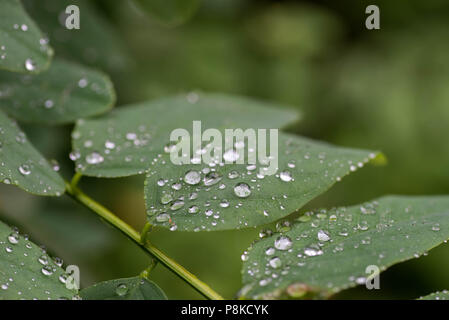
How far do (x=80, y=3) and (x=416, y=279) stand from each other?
197 centimetres

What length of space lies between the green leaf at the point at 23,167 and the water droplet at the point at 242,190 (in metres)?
0.31

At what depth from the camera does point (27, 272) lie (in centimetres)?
66

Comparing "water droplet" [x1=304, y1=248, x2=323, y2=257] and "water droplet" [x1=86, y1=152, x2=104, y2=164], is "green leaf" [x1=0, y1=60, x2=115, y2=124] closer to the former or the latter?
"water droplet" [x1=86, y1=152, x2=104, y2=164]

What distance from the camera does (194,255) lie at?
231cm

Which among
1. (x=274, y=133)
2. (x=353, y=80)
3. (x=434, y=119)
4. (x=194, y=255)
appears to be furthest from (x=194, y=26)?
(x=274, y=133)

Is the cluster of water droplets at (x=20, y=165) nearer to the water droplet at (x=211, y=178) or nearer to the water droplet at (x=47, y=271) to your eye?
the water droplet at (x=47, y=271)

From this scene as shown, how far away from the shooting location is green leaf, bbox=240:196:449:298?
0.62m

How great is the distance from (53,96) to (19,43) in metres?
0.23

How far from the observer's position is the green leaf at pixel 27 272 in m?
0.62

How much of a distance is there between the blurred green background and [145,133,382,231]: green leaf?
0.86 m

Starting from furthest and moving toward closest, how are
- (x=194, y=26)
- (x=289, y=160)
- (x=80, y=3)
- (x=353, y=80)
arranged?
(x=353, y=80)
(x=194, y=26)
(x=80, y=3)
(x=289, y=160)

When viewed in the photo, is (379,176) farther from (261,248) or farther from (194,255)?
(261,248)

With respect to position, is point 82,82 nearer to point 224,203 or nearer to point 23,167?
point 23,167

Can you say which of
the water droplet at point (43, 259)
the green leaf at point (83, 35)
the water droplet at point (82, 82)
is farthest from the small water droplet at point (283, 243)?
the green leaf at point (83, 35)
